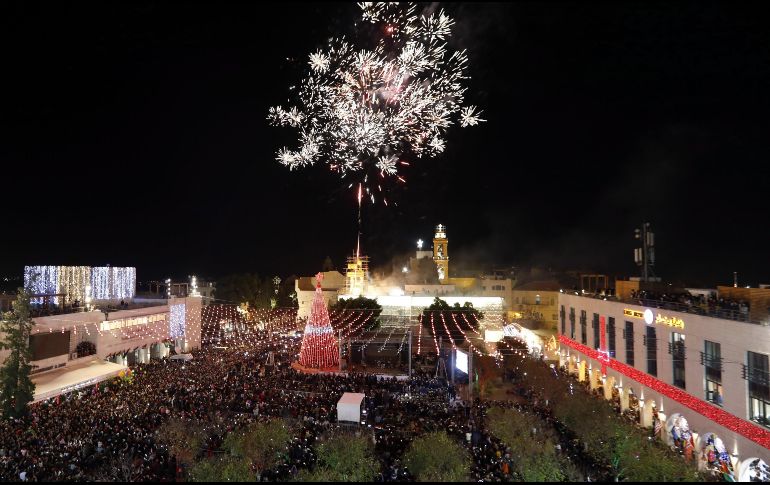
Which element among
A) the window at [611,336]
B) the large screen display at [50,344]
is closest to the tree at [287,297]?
the large screen display at [50,344]

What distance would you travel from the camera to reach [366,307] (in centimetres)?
3797

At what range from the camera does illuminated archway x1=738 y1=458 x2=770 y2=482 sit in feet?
36.8

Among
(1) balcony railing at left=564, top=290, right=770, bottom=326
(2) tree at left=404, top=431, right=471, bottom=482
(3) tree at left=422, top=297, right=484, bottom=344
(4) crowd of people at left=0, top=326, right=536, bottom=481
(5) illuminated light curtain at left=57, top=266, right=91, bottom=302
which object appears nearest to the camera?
(2) tree at left=404, top=431, right=471, bottom=482

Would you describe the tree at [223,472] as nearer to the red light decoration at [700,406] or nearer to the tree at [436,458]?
the tree at [436,458]

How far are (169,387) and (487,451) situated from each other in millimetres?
12456

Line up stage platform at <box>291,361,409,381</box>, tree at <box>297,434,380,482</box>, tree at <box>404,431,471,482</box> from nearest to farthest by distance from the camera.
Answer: tree at <box>404,431,471,482</box> < tree at <box>297,434,380,482</box> < stage platform at <box>291,361,409,381</box>

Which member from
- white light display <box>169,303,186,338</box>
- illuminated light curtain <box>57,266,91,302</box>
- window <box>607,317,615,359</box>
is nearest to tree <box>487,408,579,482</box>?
window <box>607,317,615,359</box>

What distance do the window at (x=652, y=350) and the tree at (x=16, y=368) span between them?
21662 mm

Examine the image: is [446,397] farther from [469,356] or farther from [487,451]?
[487,451]

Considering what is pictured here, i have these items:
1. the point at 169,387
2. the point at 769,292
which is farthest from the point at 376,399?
the point at 769,292

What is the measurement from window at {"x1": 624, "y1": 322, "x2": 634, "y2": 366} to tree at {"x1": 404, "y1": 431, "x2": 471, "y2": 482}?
12.3m

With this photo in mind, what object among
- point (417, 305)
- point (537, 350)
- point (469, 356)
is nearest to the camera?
point (469, 356)

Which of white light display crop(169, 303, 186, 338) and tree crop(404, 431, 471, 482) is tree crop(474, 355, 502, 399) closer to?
tree crop(404, 431, 471, 482)

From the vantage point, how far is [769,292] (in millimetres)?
14375
